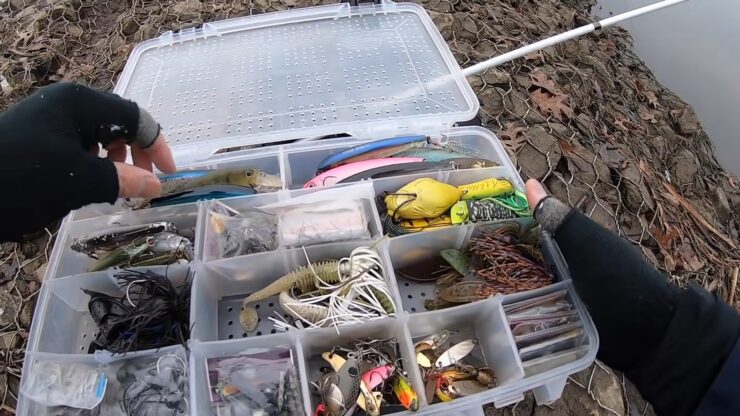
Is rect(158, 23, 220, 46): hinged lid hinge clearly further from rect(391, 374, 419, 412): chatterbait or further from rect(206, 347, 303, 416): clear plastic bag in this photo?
rect(391, 374, 419, 412): chatterbait

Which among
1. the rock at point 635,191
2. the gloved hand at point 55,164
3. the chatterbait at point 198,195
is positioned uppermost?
the gloved hand at point 55,164

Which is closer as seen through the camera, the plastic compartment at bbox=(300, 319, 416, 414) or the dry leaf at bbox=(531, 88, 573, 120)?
the plastic compartment at bbox=(300, 319, 416, 414)

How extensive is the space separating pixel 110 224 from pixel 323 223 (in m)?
0.56

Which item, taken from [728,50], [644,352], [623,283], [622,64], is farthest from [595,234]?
[622,64]

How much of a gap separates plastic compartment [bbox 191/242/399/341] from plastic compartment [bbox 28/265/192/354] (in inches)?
2.8

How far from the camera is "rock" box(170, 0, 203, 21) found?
2.38 m

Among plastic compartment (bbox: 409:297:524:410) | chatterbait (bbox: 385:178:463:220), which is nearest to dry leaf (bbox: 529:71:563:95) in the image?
chatterbait (bbox: 385:178:463:220)

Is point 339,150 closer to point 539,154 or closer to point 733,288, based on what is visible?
point 539,154

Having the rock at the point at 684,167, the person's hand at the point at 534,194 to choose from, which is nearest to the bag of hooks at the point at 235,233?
the person's hand at the point at 534,194

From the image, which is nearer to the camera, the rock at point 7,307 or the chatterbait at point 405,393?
the chatterbait at point 405,393

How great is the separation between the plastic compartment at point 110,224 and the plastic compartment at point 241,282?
0.11m

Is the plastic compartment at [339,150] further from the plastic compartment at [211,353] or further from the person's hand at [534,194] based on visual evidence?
the plastic compartment at [211,353]

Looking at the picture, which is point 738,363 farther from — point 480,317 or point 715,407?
point 480,317

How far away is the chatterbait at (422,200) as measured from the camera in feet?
4.19
